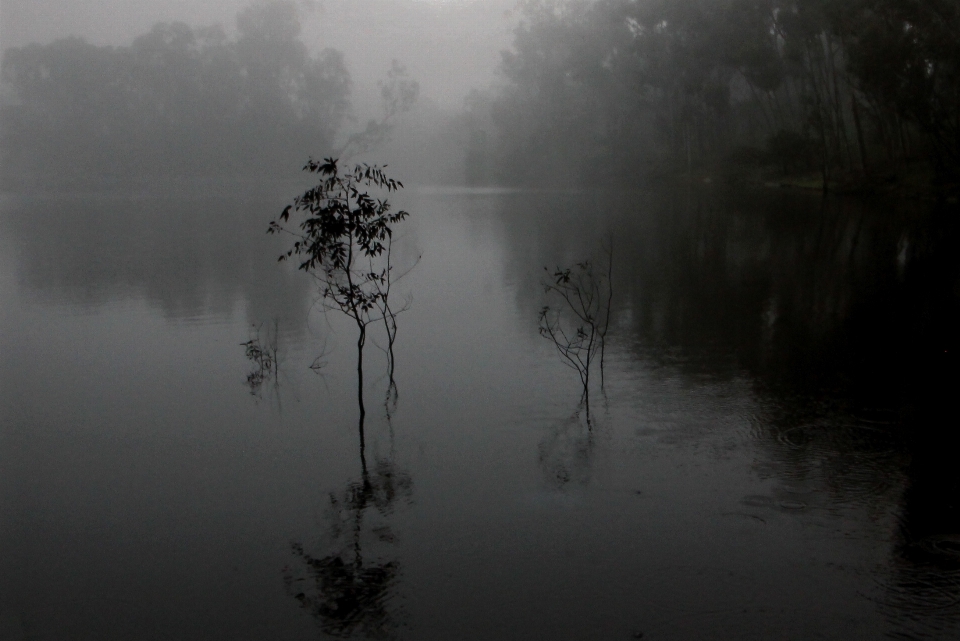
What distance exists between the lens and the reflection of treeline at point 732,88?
1233 inches

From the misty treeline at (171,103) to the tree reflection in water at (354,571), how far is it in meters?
80.8

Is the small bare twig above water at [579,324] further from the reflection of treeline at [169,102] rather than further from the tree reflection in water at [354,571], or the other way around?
the reflection of treeline at [169,102]

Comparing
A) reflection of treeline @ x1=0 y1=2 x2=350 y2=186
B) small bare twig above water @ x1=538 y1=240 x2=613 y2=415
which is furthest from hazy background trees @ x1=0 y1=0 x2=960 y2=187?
small bare twig above water @ x1=538 y1=240 x2=613 y2=415

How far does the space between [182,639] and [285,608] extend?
51 centimetres

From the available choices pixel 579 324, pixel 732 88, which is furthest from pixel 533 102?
pixel 579 324

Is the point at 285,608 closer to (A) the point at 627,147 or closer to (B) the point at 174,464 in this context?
(B) the point at 174,464

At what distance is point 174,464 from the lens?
6727mm

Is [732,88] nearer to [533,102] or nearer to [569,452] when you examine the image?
[533,102]

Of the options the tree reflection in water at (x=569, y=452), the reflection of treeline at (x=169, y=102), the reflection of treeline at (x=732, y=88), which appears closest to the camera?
the tree reflection in water at (x=569, y=452)

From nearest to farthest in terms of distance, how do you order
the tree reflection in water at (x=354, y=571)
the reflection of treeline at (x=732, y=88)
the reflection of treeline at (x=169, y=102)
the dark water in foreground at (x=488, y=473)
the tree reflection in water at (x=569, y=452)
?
1. the tree reflection in water at (x=354, y=571)
2. the dark water in foreground at (x=488, y=473)
3. the tree reflection in water at (x=569, y=452)
4. the reflection of treeline at (x=732, y=88)
5. the reflection of treeline at (x=169, y=102)

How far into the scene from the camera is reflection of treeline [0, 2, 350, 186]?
7731cm

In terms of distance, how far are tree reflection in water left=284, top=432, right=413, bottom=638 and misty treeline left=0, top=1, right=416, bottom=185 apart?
8081cm

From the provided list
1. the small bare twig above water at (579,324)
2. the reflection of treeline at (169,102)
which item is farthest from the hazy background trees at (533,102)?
the small bare twig above water at (579,324)

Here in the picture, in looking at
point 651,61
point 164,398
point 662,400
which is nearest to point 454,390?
point 662,400
